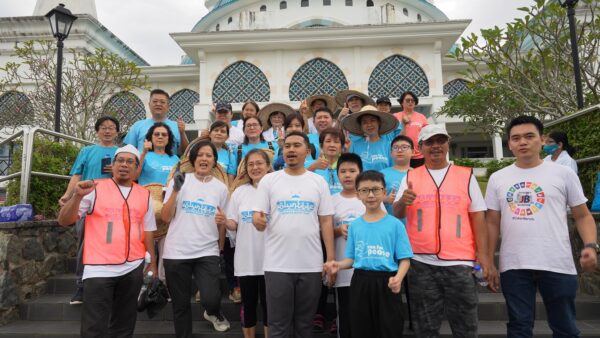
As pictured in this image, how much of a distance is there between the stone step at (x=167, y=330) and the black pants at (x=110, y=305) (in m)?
0.68

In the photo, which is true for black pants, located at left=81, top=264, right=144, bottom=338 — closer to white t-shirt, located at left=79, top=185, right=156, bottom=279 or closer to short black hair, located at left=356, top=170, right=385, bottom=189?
white t-shirt, located at left=79, top=185, right=156, bottom=279

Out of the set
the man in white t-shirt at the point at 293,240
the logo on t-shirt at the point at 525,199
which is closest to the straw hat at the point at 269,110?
the man in white t-shirt at the point at 293,240

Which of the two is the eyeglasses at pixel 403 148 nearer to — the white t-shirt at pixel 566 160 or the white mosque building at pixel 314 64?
the white t-shirt at pixel 566 160

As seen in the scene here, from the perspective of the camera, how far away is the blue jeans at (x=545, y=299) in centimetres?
246

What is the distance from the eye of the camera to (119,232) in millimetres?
2836

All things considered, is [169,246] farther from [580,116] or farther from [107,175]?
[580,116]

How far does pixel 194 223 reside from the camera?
3.19 metres

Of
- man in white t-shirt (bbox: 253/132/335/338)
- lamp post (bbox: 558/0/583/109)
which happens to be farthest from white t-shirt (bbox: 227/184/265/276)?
lamp post (bbox: 558/0/583/109)

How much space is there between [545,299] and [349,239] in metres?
1.33

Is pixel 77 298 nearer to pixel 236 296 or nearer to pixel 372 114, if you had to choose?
pixel 236 296

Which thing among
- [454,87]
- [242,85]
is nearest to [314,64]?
[242,85]

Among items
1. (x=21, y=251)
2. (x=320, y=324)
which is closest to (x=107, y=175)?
(x=21, y=251)

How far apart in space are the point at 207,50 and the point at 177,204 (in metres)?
15.2

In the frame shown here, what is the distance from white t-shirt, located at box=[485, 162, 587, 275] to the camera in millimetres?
2504
